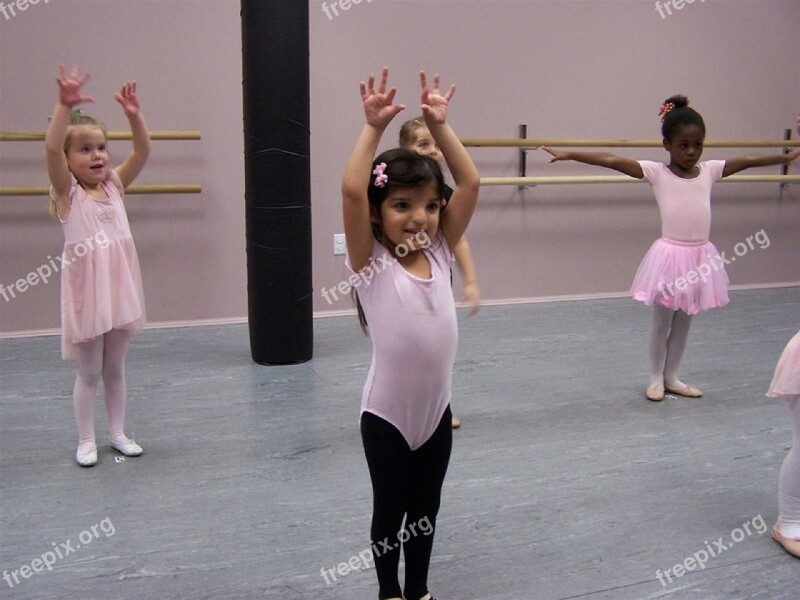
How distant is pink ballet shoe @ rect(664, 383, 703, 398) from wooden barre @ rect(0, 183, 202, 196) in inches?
92.1

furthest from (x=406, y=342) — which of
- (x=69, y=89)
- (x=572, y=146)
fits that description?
(x=572, y=146)

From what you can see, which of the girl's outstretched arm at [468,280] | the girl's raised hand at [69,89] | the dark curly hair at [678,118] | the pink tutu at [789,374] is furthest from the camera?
the dark curly hair at [678,118]

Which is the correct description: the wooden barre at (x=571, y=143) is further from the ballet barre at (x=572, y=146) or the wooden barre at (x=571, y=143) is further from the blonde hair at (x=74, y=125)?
the blonde hair at (x=74, y=125)

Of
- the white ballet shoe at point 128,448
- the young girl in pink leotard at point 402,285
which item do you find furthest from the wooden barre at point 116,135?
the young girl in pink leotard at point 402,285

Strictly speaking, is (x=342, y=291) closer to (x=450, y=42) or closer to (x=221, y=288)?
(x=221, y=288)

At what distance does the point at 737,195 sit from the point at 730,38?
3.15 feet

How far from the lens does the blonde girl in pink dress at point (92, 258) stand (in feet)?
7.07

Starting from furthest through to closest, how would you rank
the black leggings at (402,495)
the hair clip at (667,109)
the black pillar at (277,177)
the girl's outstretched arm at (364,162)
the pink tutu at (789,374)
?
the black pillar at (277,177) < the hair clip at (667,109) < the pink tutu at (789,374) < the black leggings at (402,495) < the girl's outstretched arm at (364,162)

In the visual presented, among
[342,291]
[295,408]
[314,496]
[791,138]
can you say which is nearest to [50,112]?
[342,291]

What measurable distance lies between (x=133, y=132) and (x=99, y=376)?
28.4 inches

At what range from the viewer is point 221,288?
4.02m

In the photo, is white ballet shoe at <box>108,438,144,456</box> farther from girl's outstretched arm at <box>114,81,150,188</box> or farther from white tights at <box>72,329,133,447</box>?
girl's outstretched arm at <box>114,81,150,188</box>

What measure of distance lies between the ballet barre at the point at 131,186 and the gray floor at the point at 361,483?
0.72 meters

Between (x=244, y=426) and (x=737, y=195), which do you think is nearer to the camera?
(x=244, y=426)
